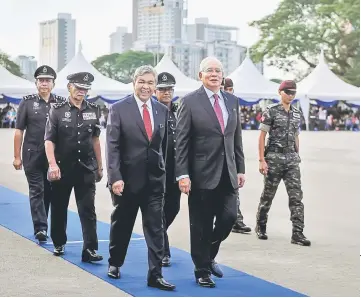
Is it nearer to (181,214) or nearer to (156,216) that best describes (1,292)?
(156,216)

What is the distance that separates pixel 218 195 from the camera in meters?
6.46

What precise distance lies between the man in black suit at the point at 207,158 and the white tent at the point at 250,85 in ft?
124

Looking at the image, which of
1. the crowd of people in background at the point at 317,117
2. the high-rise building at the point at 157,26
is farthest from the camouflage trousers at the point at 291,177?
the high-rise building at the point at 157,26

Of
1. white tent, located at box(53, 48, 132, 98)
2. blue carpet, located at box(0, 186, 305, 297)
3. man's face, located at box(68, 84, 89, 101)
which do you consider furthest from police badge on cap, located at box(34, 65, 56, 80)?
white tent, located at box(53, 48, 132, 98)

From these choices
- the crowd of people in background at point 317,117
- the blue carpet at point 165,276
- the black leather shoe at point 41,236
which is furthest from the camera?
the crowd of people in background at point 317,117

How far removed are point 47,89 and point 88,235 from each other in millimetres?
1937

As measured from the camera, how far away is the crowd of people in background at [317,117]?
47.5 meters

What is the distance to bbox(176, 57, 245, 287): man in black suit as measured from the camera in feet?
20.7

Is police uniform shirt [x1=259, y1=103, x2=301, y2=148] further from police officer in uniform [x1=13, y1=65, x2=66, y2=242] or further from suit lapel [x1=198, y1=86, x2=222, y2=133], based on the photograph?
suit lapel [x1=198, y1=86, x2=222, y2=133]

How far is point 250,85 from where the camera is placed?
147 ft

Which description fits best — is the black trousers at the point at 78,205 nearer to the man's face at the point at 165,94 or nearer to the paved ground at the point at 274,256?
the paved ground at the point at 274,256

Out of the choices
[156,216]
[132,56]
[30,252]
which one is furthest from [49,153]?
[132,56]

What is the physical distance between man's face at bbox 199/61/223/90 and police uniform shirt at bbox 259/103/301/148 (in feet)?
A: 8.12

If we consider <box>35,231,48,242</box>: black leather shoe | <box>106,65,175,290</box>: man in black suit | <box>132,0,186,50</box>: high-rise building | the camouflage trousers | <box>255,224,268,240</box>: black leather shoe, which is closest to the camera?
<box>106,65,175,290</box>: man in black suit
